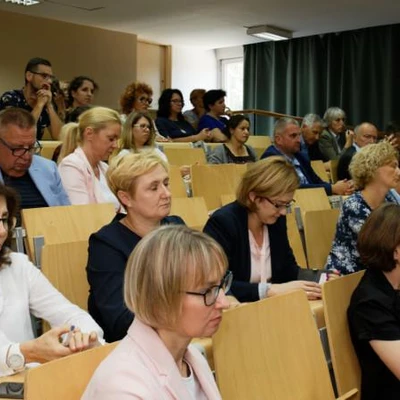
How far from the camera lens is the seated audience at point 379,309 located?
172cm

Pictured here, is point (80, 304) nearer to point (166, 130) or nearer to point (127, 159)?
point (127, 159)

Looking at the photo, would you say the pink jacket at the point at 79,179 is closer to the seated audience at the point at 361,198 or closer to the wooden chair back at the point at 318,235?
the wooden chair back at the point at 318,235

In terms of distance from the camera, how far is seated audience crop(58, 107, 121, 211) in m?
3.08

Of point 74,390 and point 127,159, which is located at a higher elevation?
point 127,159

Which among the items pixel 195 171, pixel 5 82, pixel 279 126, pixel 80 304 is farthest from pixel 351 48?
pixel 80 304

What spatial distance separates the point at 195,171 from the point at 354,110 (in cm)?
505

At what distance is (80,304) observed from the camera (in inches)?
82.2

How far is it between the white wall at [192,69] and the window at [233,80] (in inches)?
6.1

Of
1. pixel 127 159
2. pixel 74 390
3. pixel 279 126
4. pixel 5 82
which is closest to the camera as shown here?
pixel 74 390

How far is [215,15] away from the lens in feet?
24.1

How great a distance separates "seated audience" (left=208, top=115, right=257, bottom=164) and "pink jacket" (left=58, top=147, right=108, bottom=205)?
6.49 ft

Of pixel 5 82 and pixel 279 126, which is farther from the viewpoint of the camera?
pixel 5 82

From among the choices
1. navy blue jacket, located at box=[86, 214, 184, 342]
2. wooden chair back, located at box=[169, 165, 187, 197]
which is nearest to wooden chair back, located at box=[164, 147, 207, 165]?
wooden chair back, located at box=[169, 165, 187, 197]

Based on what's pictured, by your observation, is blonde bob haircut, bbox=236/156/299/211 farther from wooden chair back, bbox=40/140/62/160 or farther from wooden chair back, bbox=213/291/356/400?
wooden chair back, bbox=40/140/62/160
